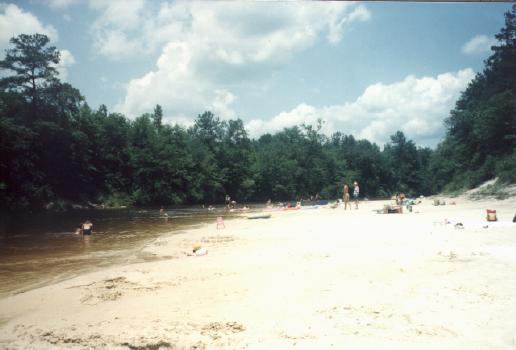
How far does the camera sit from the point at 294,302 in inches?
240

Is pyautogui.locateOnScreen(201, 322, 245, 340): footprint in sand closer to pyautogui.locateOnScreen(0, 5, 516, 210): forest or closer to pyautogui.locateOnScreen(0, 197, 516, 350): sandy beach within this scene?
pyautogui.locateOnScreen(0, 197, 516, 350): sandy beach

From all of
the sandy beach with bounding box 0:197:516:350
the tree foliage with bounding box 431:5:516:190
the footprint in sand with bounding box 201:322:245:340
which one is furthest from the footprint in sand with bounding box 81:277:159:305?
the tree foliage with bounding box 431:5:516:190

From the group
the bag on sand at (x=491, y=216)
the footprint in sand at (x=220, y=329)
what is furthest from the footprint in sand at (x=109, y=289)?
the bag on sand at (x=491, y=216)

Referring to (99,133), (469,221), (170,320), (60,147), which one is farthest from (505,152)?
(99,133)

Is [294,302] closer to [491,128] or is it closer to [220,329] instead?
[220,329]

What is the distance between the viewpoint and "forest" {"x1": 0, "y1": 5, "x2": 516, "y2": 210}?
1726 inches

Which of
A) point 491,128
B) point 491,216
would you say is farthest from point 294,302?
point 491,128

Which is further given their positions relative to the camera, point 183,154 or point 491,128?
point 183,154

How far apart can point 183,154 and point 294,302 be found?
71.7 meters

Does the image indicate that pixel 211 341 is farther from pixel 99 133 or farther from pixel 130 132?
pixel 130 132

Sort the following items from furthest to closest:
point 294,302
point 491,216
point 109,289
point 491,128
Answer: point 491,128
point 491,216
point 109,289
point 294,302

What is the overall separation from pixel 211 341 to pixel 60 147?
188 ft

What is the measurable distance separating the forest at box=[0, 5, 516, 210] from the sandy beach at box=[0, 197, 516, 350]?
26745 mm

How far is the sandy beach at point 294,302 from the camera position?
15.8 ft
